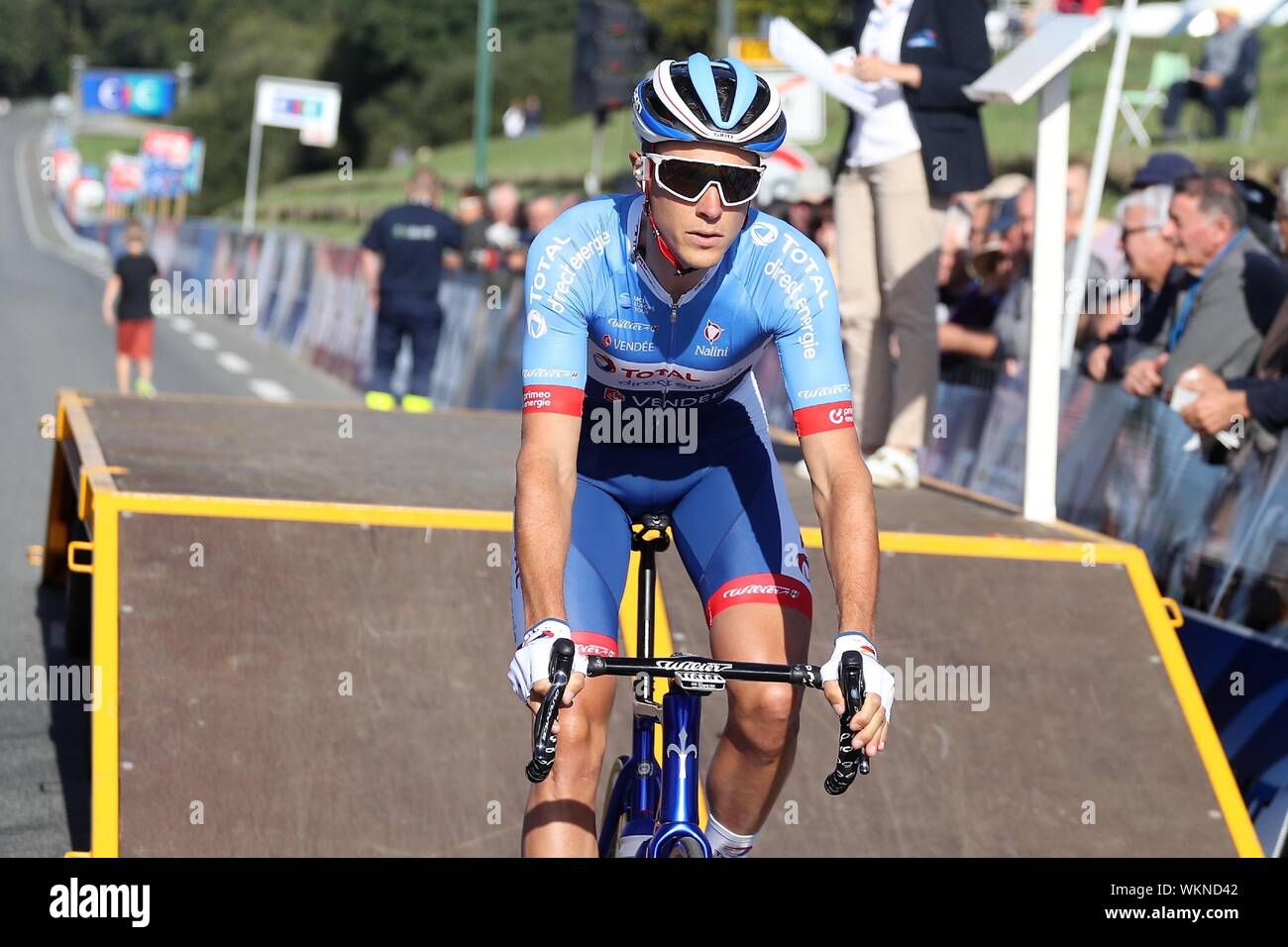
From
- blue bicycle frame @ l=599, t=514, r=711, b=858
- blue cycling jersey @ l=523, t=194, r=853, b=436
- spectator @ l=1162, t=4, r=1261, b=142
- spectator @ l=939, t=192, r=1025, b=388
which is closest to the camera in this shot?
blue bicycle frame @ l=599, t=514, r=711, b=858

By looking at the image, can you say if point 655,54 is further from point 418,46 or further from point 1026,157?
point 1026,157

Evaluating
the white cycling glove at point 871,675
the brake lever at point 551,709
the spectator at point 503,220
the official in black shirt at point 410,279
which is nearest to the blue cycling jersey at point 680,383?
the brake lever at point 551,709

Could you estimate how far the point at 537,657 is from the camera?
3.44 metres

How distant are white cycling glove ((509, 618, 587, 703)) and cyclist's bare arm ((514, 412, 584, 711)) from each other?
5cm

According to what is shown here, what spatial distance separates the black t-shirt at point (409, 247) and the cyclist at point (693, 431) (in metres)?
11.0

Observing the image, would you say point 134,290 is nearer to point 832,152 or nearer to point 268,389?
point 268,389

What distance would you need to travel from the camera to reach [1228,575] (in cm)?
653

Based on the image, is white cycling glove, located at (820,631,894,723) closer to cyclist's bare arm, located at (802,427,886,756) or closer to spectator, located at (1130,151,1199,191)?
cyclist's bare arm, located at (802,427,886,756)

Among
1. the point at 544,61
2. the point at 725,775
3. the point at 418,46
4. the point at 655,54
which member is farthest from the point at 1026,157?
the point at 418,46

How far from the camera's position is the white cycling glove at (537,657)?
3.42m

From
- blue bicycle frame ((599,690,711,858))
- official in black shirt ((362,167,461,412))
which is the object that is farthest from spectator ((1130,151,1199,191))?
official in black shirt ((362,167,461,412))

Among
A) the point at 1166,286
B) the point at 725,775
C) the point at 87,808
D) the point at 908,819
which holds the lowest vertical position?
the point at 87,808

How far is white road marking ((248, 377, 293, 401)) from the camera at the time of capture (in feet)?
64.0
